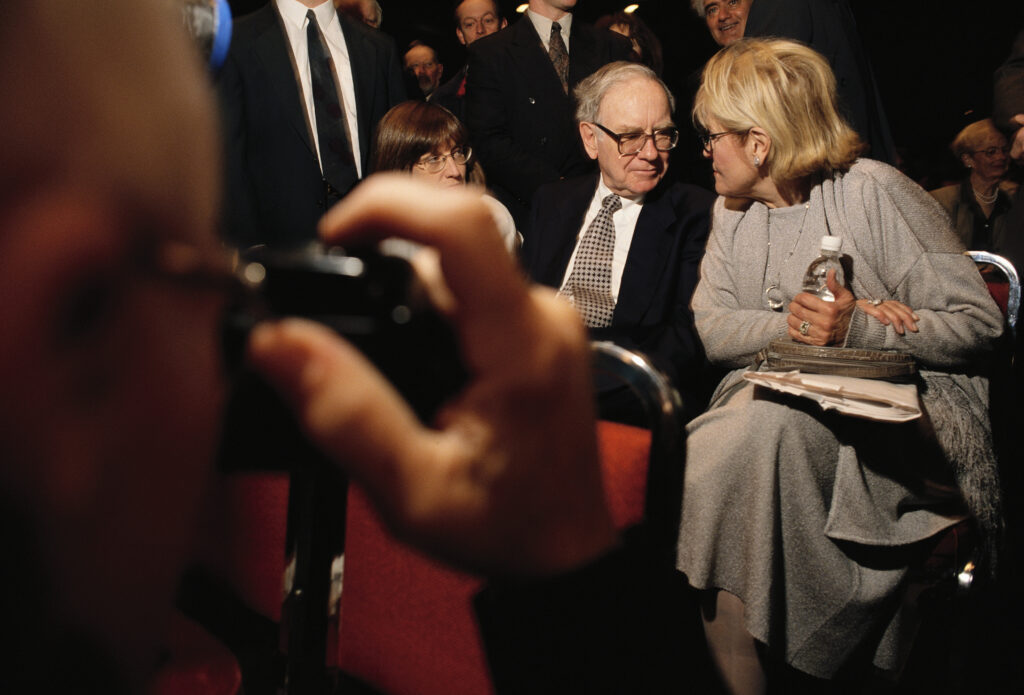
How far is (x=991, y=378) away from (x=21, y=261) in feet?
7.03

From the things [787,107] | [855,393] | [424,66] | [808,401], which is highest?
[424,66]

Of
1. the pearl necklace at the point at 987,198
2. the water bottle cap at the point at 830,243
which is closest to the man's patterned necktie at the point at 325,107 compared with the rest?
the water bottle cap at the point at 830,243

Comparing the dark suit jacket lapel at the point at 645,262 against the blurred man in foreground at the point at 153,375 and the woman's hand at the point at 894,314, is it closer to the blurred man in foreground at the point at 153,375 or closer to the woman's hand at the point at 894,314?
the woman's hand at the point at 894,314

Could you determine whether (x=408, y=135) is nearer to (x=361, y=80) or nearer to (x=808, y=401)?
(x=361, y=80)

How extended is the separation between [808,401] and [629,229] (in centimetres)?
88

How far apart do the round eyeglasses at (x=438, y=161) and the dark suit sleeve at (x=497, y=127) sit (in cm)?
45

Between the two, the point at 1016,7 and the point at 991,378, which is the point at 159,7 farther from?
the point at 1016,7

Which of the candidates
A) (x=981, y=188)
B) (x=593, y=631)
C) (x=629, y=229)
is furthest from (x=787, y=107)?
(x=981, y=188)

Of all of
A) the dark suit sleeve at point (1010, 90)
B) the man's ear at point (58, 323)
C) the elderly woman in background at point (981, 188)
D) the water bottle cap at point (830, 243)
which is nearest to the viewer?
the man's ear at point (58, 323)

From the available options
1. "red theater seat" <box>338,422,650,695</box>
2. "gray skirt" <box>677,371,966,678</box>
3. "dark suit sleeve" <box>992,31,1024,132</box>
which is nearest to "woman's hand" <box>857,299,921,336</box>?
"gray skirt" <box>677,371,966,678</box>

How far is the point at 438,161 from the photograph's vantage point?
2.33m

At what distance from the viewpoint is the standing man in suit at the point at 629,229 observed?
6.52 feet

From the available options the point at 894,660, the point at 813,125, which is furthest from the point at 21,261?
the point at 813,125

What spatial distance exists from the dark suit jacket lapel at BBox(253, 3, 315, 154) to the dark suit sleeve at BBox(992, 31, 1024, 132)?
248 cm
